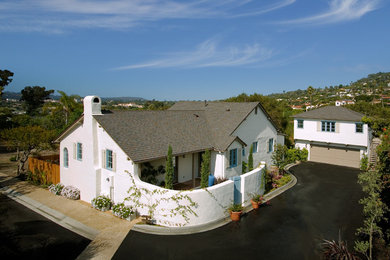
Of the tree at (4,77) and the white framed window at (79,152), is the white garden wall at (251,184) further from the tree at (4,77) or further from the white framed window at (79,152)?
the tree at (4,77)

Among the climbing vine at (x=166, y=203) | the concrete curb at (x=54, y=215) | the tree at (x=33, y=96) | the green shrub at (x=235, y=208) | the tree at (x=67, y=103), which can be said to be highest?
the tree at (x=33, y=96)

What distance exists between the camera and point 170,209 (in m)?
13.7

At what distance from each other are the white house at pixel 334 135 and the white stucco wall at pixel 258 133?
7077 millimetres

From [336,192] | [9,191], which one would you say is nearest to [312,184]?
[336,192]

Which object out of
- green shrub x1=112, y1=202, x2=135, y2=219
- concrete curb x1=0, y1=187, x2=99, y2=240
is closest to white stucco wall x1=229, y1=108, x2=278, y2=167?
green shrub x1=112, y1=202, x2=135, y2=219

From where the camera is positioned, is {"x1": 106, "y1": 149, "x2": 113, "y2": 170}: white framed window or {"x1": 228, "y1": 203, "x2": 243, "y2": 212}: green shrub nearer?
{"x1": 228, "y1": 203, "x2": 243, "y2": 212}: green shrub

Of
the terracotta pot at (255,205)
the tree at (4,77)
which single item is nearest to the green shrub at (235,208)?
the terracotta pot at (255,205)

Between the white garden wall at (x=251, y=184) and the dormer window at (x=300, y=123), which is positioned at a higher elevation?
the dormer window at (x=300, y=123)

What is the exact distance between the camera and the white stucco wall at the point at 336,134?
2788 centimetres

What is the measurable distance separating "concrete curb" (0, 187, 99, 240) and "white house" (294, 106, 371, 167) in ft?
88.9

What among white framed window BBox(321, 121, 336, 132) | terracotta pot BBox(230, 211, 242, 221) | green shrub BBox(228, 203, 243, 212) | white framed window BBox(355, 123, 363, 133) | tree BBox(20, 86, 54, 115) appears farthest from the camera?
tree BBox(20, 86, 54, 115)

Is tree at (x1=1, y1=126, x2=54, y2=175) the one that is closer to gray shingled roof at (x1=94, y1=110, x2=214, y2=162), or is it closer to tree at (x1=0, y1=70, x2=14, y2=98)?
gray shingled roof at (x1=94, y1=110, x2=214, y2=162)

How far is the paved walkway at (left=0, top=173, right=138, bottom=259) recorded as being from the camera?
1215 centimetres

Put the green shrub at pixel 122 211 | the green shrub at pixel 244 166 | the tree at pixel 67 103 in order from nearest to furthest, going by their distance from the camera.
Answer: the green shrub at pixel 122 211
the green shrub at pixel 244 166
the tree at pixel 67 103
